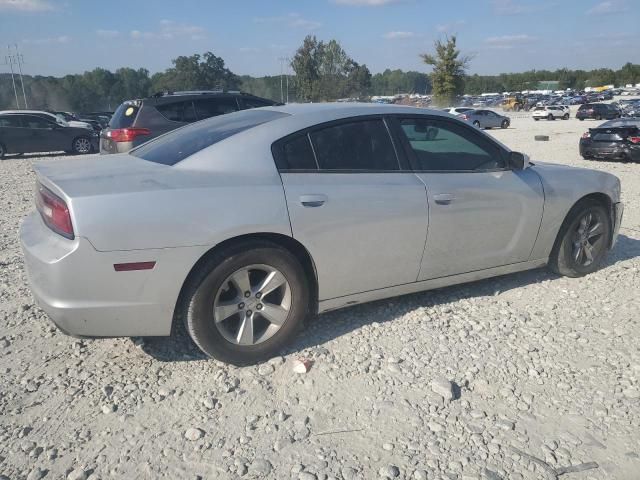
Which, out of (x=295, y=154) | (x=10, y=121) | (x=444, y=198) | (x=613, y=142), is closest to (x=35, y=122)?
(x=10, y=121)

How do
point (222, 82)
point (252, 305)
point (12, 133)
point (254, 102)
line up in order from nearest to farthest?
1. point (252, 305)
2. point (254, 102)
3. point (12, 133)
4. point (222, 82)

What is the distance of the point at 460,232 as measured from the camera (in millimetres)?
3834

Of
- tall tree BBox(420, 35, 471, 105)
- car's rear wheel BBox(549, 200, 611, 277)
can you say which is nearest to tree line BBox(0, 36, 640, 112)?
tall tree BBox(420, 35, 471, 105)

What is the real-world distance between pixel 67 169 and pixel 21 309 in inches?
53.0

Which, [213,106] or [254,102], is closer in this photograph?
[213,106]

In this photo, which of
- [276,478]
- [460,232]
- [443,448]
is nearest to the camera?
[276,478]

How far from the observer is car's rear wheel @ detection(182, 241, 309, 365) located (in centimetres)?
301

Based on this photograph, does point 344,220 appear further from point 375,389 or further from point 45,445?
point 45,445

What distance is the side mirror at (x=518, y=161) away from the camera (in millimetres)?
4125

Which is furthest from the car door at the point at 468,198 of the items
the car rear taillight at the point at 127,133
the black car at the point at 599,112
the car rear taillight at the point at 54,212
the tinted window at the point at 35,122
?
the black car at the point at 599,112

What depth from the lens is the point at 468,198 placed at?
3830 mm

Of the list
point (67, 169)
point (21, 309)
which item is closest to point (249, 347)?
point (67, 169)

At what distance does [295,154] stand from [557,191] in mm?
2328

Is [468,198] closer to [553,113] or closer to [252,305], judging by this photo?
[252,305]
